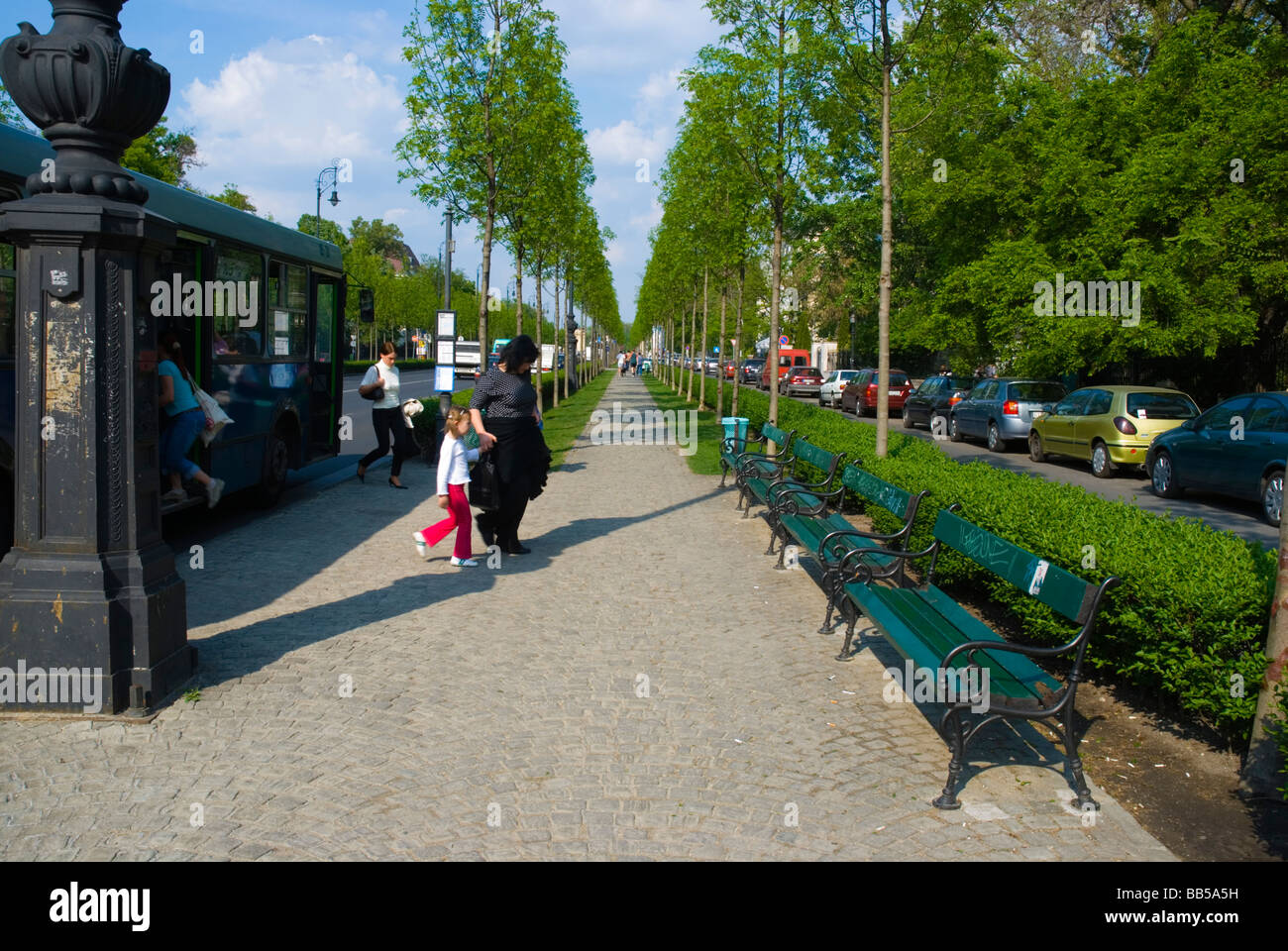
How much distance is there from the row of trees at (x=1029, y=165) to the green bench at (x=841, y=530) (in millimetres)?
2965

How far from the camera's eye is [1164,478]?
1513 cm

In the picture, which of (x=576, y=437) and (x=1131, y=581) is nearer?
(x=1131, y=581)

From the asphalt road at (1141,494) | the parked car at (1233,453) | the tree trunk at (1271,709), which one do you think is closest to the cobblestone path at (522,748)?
the tree trunk at (1271,709)

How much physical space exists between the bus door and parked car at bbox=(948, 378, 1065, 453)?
14394 mm

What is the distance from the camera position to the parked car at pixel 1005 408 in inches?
906

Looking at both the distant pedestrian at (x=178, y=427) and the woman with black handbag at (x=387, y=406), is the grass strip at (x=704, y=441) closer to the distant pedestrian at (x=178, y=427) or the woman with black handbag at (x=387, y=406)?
the woman with black handbag at (x=387, y=406)

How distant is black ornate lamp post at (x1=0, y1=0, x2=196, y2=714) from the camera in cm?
506

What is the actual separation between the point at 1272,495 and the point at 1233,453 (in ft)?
3.60

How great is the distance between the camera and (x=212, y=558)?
912 cm

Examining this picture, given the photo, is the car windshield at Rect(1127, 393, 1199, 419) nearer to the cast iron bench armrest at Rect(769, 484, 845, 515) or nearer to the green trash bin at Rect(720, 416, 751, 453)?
the green trash bin at Rect(720, 416, 751, 453)

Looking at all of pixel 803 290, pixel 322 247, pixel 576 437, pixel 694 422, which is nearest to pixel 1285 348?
pixel 694 422

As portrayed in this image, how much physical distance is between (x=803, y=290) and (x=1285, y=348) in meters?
32.0

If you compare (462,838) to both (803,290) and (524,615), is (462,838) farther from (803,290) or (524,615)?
(803,290)

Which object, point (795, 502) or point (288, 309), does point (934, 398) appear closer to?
point (795, 502)
